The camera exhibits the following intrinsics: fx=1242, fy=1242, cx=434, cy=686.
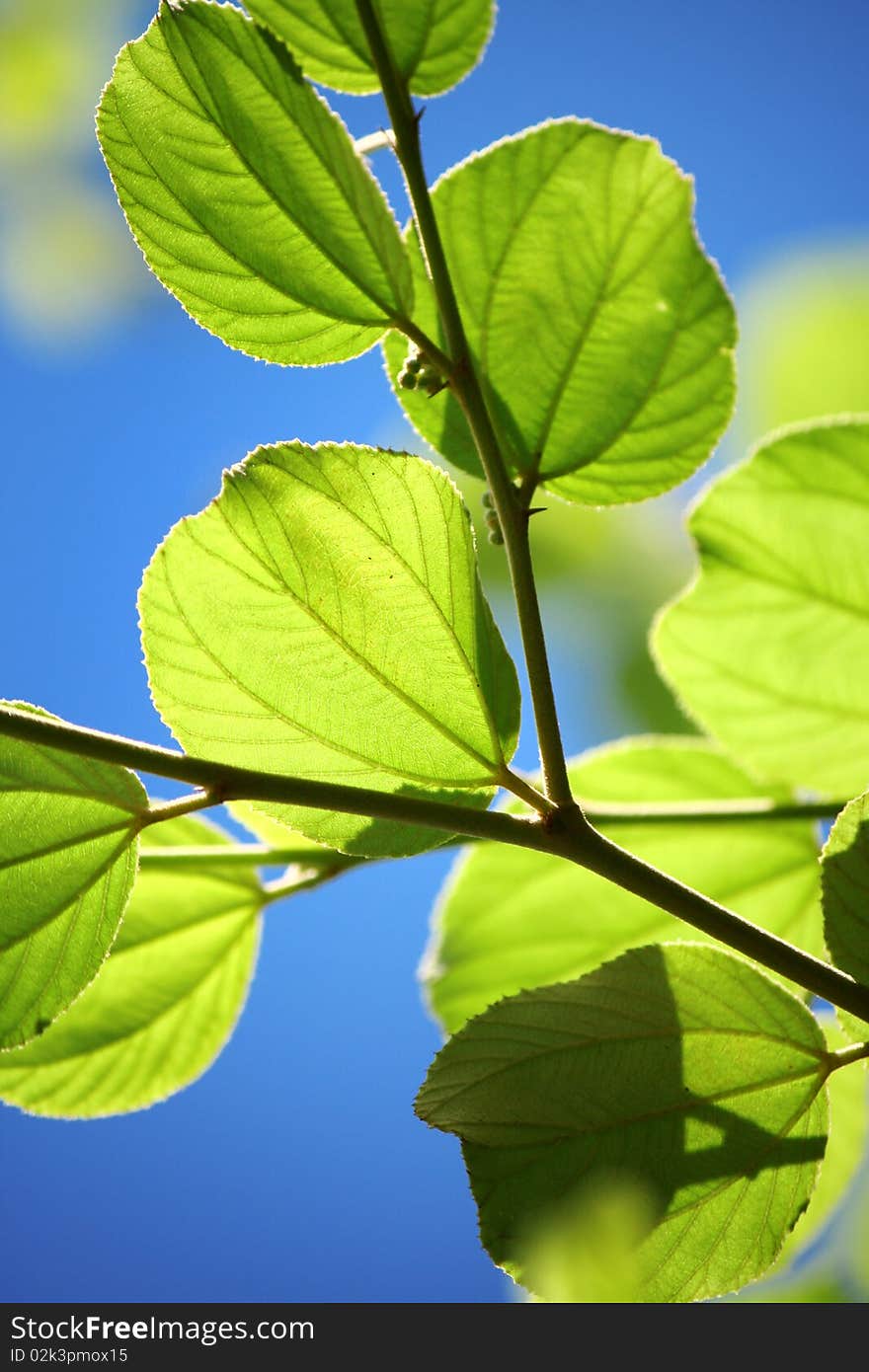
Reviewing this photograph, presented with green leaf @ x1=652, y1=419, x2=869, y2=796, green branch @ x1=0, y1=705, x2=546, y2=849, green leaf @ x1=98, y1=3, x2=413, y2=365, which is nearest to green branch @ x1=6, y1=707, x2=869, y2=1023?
green branch @ x1=0, y1=705, x2=546, y2=849

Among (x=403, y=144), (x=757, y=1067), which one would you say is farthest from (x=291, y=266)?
(x=757, y=1067)

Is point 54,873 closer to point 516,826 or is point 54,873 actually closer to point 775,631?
point 516,826

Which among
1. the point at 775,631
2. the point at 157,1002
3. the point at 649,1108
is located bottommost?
the point at 649,1108

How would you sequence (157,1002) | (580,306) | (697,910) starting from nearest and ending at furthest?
(697,910), (580,306), (157,1002)

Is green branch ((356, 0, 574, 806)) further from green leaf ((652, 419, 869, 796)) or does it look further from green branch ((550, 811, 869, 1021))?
green leaf ((652, 419, 869, 796))

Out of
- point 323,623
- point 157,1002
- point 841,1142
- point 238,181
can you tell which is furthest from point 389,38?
point 841,1142

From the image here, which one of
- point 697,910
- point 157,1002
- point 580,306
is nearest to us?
point 697,910
